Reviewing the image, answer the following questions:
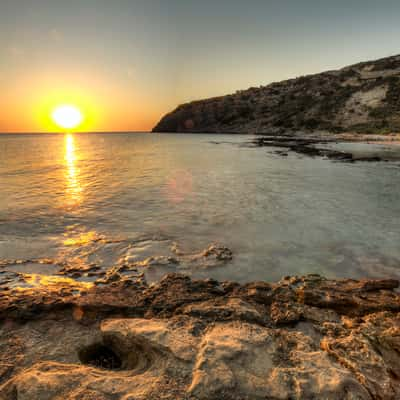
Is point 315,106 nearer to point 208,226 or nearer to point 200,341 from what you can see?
point 208,226

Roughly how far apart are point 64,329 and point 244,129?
275 ft

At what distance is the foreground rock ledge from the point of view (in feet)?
7.07

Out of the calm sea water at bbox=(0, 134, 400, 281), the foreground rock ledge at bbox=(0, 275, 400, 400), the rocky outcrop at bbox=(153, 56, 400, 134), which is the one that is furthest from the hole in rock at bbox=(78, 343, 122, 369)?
the rocky outcrop at bbox=(153, 56, 400, 134)

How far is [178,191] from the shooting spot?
39.1 ft

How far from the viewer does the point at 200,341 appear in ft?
8.79

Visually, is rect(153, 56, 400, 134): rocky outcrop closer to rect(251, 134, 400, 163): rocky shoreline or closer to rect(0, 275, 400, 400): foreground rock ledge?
rect(251, 134, 400, 163): rocky shoreline

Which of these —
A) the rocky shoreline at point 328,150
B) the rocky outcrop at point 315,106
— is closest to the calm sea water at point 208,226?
the rocky shoreline at point 328,150

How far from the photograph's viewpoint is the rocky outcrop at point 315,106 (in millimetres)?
55312

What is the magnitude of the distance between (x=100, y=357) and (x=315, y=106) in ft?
256

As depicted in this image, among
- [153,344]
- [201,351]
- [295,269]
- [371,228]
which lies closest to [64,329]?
[153,344]

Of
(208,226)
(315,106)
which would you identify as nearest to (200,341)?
(208,226)

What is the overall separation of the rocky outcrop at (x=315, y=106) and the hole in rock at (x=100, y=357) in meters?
55.4

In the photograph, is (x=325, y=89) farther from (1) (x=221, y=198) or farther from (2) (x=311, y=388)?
(2) (x=311, y=388)

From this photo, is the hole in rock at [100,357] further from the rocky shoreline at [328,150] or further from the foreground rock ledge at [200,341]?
the rocky shoreline at [328,150]
